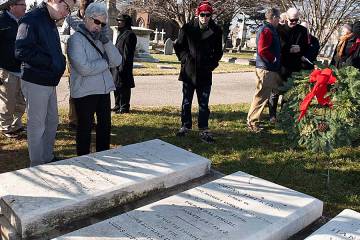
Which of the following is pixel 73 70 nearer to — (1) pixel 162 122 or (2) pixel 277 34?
(1) pixel 162 122

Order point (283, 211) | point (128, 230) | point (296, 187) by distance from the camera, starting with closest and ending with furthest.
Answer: point (128, 230) → point (283, 211) → point (296, 187)

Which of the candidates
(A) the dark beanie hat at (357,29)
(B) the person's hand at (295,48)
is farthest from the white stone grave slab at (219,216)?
(A) the dark beanie hat at (357,29)

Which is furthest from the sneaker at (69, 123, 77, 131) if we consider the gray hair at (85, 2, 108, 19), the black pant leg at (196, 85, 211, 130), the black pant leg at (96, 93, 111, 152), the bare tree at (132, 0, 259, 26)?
the bare tree at (132, 0, 259, 26)

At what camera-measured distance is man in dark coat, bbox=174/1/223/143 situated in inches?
220

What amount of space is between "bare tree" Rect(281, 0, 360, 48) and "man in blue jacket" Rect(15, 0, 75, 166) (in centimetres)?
1232

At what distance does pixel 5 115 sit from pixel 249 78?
10.5 metres

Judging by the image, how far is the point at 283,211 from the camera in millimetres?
3223

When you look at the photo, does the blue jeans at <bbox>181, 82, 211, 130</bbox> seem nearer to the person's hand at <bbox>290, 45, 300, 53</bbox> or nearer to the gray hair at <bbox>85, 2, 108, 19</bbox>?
the person's hand at <bbox>290, 45, 300, 53</bbox>

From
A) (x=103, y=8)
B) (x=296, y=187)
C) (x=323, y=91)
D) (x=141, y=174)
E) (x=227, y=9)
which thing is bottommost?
(x=296, y=187)

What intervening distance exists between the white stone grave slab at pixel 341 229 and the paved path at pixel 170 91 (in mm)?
5884

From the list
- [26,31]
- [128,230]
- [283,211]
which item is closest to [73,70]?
[26,31]

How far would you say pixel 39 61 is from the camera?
3.99 metres

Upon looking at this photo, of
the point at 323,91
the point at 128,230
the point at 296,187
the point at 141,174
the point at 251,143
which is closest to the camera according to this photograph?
the point at 128,230

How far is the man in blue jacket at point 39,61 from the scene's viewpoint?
393cm
